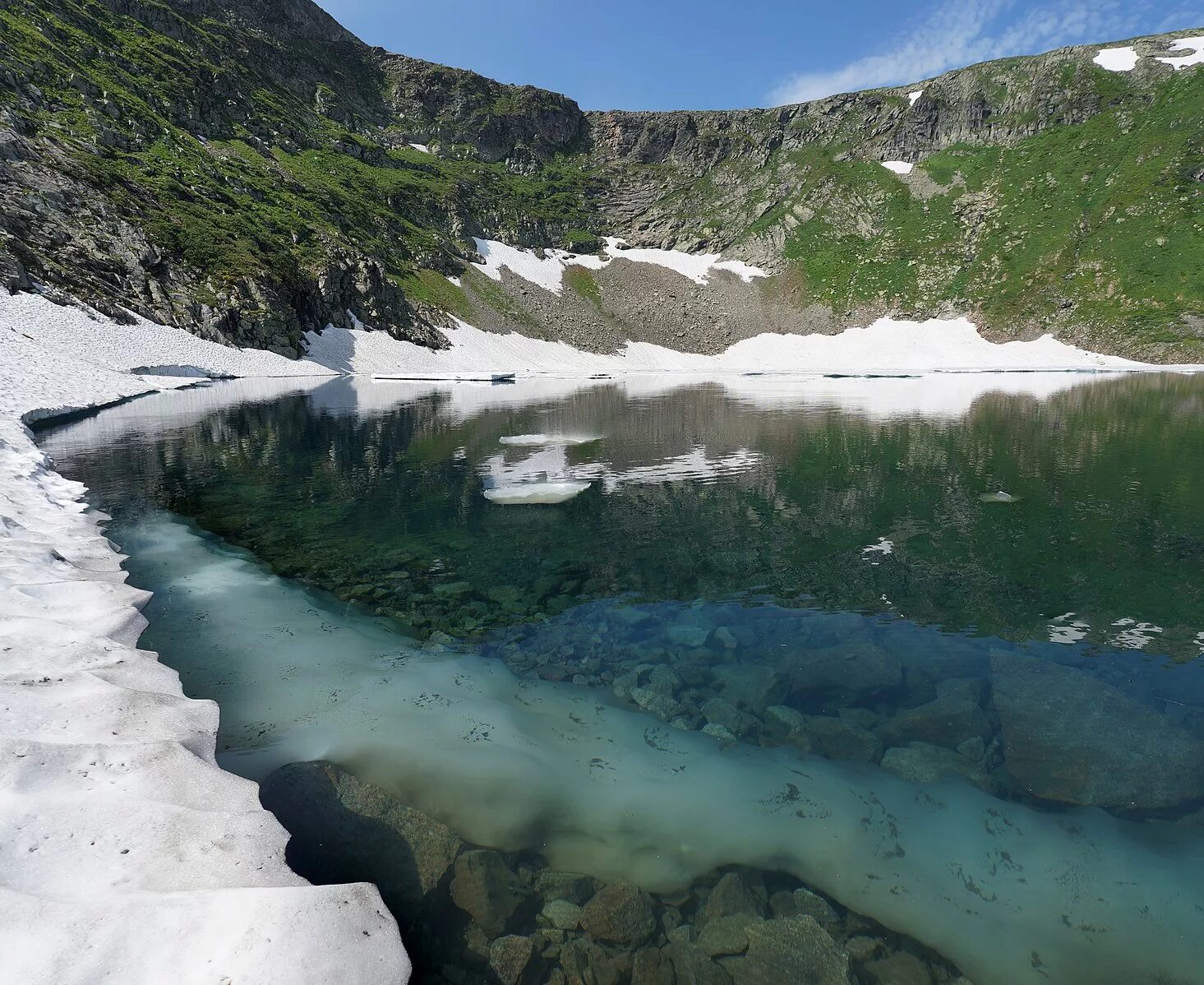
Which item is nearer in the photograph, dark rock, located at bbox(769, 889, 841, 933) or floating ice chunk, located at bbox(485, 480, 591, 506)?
dark rock, located at bbox(769, 889, 841, 933)

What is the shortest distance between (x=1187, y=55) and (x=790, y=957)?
9083 inches

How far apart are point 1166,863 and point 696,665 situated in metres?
5.48

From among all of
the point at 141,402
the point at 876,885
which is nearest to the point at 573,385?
the point at 141,402

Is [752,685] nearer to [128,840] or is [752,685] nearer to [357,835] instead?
[357,835]

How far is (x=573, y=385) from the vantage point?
78.6 metres

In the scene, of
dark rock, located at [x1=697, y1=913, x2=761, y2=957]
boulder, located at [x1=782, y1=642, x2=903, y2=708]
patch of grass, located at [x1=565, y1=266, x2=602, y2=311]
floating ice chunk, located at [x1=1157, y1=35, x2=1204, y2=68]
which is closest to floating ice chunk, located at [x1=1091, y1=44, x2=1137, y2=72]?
floating ice chunk, located at [x1=1157, y1=35, x2=1204, y2=68]

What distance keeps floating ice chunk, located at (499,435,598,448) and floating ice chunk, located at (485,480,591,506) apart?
898cm

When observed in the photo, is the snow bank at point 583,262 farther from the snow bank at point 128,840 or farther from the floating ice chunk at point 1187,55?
the snow bank at point 128,840

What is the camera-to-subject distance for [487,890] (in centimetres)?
540

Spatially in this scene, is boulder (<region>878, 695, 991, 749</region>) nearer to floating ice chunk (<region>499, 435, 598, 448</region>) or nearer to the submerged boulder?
the submerged boulder

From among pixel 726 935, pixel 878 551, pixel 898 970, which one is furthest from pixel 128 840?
pixel 878 551

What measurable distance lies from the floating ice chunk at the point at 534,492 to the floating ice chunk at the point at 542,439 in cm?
898

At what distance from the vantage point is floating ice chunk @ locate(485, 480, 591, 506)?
1873cm

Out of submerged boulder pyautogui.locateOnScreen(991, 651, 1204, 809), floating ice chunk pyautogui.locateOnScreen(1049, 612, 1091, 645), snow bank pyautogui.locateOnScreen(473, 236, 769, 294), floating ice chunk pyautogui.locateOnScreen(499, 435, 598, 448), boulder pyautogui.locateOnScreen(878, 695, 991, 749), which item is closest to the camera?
submerged boulder pyautogui.locateOnScreen(991, 651, 1204, 809)
